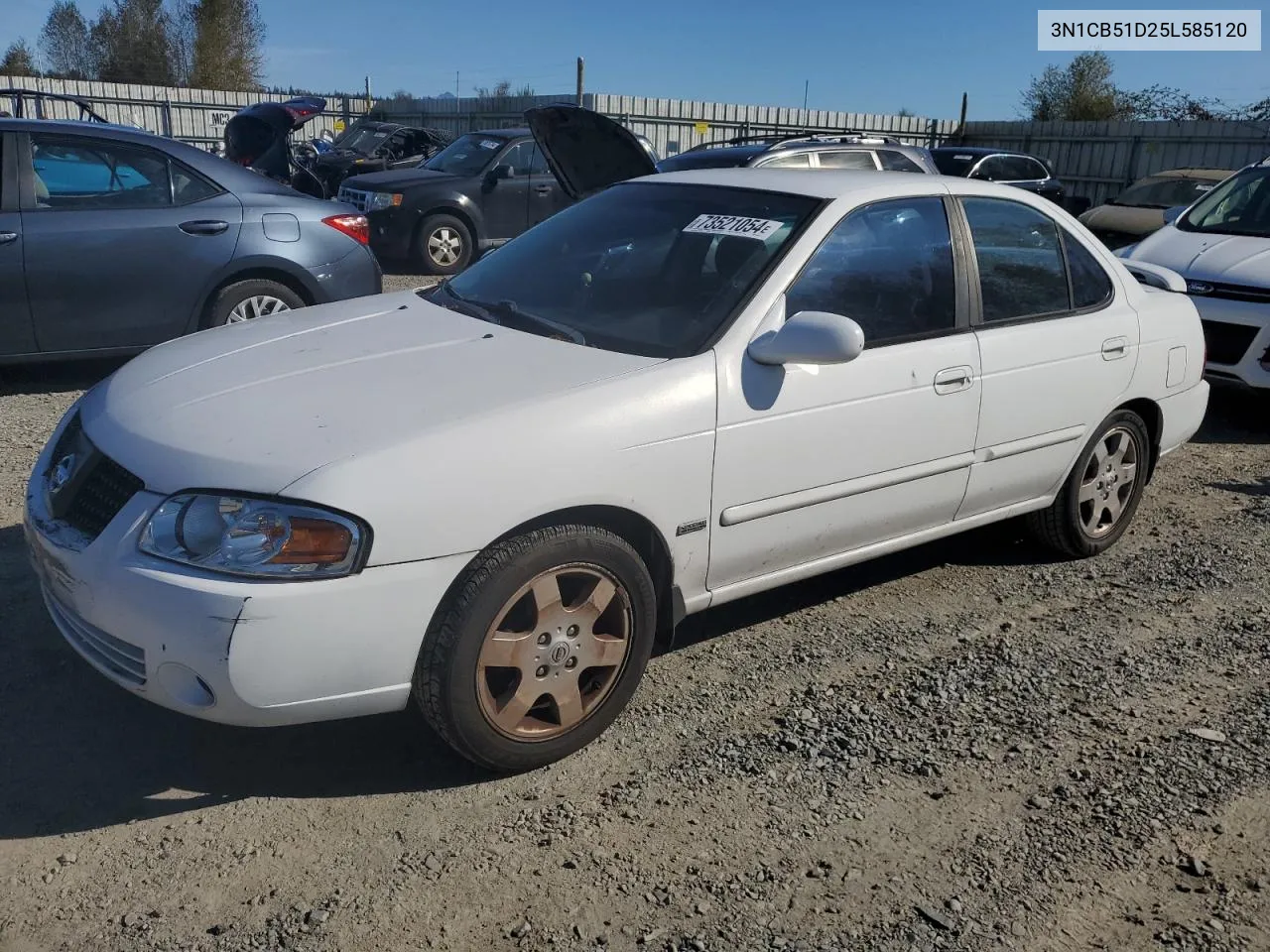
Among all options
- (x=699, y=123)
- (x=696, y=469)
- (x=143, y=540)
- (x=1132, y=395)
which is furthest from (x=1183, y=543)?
(x=699, y=123)

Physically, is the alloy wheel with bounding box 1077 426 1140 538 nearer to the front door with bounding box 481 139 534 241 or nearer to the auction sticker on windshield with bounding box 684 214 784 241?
the auction sticker on windshield with bounding box 684 214 784 241

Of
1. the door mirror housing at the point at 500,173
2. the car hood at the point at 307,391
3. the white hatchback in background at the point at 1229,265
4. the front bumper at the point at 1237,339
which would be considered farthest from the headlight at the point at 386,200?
the car hood at the point at 307,391

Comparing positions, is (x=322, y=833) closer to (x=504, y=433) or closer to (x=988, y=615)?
(x=504, y=433)

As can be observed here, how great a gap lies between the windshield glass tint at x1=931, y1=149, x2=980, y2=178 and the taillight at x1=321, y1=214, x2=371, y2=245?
1131 cm

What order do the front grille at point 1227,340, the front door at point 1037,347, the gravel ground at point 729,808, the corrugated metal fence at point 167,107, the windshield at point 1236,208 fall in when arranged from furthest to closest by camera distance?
the corrugated metal fence at point 167,107, the windshield at point 1236,208, the front grille at point 1227,340, the front door at point 1037,347, the gravel ground at point 729,808

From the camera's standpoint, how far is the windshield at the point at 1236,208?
8135mm

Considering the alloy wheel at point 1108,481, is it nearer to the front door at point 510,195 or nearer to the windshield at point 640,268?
the windshield at point 640,268

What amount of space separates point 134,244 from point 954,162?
13457mm

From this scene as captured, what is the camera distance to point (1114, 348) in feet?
15.1

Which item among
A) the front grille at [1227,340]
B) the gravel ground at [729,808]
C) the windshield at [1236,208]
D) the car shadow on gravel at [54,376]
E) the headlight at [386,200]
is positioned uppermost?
the windshield at [1236,208]

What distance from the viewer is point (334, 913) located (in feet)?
8.50

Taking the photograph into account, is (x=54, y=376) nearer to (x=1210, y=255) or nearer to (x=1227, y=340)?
(x=1227, y=340)

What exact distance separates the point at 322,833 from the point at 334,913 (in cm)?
33

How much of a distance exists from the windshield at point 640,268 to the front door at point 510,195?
342 inches
